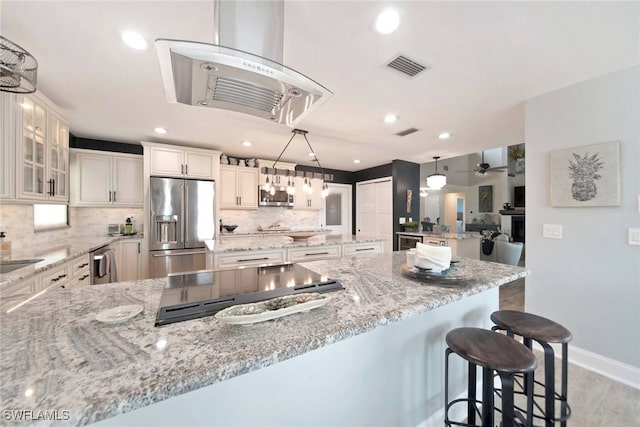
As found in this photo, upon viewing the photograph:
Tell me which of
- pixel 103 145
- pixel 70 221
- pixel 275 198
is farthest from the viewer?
pixel 275 198

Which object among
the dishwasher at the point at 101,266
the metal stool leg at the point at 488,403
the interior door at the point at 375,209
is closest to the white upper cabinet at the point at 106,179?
the dishwasher at the point at 101,266

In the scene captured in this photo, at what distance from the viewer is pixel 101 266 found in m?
2.80

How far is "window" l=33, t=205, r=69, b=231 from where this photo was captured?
9.32 ft

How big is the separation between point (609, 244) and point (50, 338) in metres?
3.41

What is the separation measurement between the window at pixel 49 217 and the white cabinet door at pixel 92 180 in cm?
22

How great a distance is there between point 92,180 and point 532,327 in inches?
206

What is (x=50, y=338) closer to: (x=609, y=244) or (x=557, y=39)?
(x=557, y=39)

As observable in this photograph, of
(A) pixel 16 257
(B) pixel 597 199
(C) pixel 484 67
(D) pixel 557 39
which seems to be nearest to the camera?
(D) pixel 557 39

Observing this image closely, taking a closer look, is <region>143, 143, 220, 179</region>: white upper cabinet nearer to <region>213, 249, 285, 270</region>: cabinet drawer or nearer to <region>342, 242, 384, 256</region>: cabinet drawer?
<region>213, 249, 285, 270</region>: cabinet drawer

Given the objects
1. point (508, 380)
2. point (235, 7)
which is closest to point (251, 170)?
point (235, 7)

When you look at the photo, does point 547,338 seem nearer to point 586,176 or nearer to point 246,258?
point 586,176

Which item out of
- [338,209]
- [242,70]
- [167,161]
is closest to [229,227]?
[167,161]

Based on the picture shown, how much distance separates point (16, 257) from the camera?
2207 millimetres

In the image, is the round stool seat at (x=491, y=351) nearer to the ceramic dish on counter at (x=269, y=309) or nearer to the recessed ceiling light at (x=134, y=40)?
the ceramic dish on counter at (x=269, y=309)
